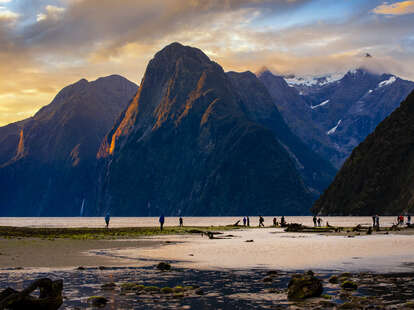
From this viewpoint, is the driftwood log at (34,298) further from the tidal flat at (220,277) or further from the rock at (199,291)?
the rock at (199,291)

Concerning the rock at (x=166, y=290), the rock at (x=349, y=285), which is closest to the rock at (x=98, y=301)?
the rock at (x=166, y=290)

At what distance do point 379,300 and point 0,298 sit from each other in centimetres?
1245

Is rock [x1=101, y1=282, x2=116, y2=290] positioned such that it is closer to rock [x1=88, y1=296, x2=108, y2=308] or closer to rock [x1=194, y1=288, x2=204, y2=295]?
rock [x1=88, y1=296, x2=108, y2=308]

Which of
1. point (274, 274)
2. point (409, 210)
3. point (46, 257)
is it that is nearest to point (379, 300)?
point (274, 274)

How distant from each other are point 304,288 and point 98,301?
24.2 feet

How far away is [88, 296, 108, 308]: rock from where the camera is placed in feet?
60.5

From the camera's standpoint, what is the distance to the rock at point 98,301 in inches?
727

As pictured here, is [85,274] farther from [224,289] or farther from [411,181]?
[411,181]

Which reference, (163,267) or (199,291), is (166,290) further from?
(163,267)

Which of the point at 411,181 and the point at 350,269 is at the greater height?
the point at 411,181

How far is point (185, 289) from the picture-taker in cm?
2159

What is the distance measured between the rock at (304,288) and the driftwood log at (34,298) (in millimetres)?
8288

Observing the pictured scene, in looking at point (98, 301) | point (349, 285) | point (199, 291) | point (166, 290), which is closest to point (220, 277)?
point (199, 291)

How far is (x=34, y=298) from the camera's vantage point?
16.6 metres
